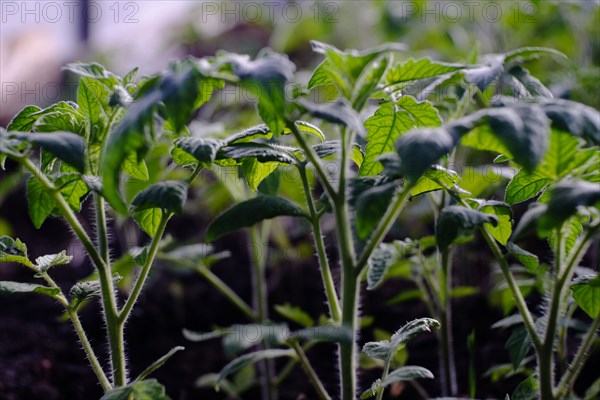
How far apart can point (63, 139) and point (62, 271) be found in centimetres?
195

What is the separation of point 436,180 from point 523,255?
8.9 inches

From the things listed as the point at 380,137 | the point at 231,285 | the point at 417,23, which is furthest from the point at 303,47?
the point at 380,137

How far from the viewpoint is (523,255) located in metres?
1.01

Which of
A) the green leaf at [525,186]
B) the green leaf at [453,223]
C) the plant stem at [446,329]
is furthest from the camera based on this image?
the plant stem at [446,329]

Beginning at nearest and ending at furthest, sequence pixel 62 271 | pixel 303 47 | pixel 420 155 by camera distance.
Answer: pixel 420 155 → pixel 62 271 → pixel 303 47

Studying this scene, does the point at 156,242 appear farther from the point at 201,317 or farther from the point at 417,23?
the point at 417,23

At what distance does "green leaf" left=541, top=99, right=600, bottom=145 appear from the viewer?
741 millimetres

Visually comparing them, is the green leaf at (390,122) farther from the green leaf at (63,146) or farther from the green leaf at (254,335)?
the green leaf at (63,146)

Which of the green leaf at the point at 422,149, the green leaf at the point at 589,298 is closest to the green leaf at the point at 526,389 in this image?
the green leaf at the point at 589,298

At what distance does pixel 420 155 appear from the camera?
68 cm

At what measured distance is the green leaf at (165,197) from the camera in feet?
2.70

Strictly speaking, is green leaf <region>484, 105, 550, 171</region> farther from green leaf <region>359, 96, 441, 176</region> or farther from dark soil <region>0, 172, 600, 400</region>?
dark soil <region>0, 172, 600, 400</region>

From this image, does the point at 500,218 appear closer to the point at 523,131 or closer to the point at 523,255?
the point at 523,255

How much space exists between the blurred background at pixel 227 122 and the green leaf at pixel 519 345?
0.58 m
